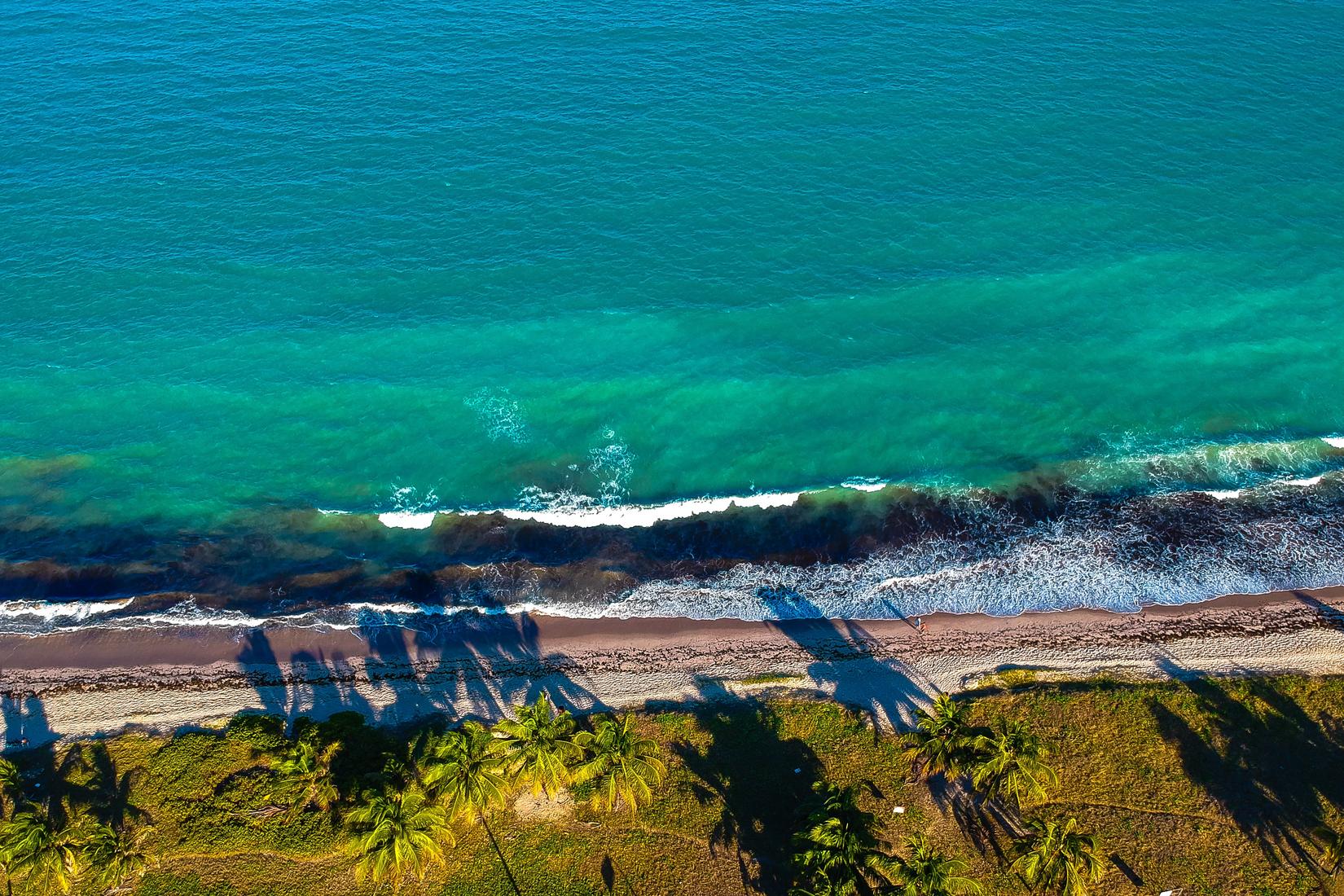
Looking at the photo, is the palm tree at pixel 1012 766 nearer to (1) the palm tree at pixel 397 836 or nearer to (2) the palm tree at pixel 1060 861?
(2) the palm tree at pixel 1060 861

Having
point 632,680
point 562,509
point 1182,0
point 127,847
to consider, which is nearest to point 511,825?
point 632,680

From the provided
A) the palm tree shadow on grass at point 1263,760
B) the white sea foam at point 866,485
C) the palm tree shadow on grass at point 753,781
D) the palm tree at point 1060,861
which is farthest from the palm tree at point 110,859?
the palm tree shadow on grass at point 1263,760

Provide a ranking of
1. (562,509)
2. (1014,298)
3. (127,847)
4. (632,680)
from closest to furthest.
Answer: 1. (127,847)
2. (632,680)
3. (562,509)
4. (1014,298)

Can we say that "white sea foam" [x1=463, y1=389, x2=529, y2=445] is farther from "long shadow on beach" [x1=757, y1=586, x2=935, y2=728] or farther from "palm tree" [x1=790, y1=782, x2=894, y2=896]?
"palm tree" [x1=790, y1=782, x2=894, y2=896]

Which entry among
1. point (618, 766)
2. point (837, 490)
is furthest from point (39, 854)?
point (837, 490)

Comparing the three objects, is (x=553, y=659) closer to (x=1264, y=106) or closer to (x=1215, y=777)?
(x=1215, y=777)

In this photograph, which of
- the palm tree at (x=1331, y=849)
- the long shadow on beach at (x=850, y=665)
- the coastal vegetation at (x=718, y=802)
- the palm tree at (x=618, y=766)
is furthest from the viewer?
the long shadow on beach at (x=850, y=665)
